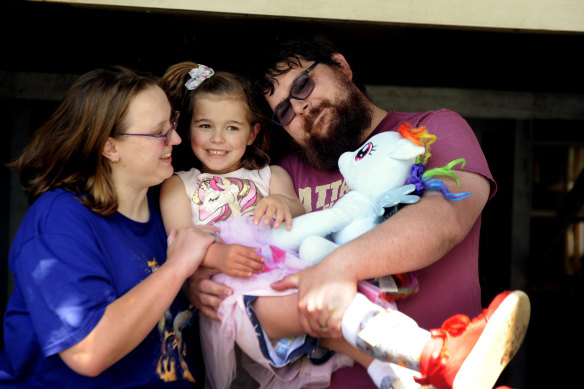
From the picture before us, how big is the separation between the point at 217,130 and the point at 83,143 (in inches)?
26.0

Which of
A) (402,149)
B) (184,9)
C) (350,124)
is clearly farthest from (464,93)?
(184,9)

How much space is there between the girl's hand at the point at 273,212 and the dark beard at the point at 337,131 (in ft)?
1.28

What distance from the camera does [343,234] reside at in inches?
75.0

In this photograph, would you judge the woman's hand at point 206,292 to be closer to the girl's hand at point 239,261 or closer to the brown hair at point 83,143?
the girl's hand at point 239,261

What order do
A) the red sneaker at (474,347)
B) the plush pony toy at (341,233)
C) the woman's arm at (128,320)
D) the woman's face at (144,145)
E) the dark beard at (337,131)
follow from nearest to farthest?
the red sneaker at (474,347), the woman's arm at (128,320), the plush pony toy at (341,233), the woman's face at (144,145), the dark beard at (337,131)

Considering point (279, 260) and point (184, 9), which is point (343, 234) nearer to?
point (279, 260)

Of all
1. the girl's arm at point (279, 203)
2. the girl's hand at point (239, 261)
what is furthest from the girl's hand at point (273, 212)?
the girl's hand at point (239, 261)

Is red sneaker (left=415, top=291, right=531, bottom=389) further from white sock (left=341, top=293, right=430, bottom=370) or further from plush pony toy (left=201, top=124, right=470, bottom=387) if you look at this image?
plush pony toy (left=201, top=124, right=470, bottom=387)

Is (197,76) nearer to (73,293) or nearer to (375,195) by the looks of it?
(375,195)

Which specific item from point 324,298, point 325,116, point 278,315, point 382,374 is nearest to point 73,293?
point 278,315

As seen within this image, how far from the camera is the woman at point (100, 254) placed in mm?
1594

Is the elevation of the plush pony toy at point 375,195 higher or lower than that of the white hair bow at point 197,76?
lower

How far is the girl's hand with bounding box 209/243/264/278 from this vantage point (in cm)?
183

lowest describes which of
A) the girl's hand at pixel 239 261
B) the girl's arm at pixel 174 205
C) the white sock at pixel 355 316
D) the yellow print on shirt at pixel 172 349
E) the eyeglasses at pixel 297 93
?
the yellow print on shirt at pixel 172 349
